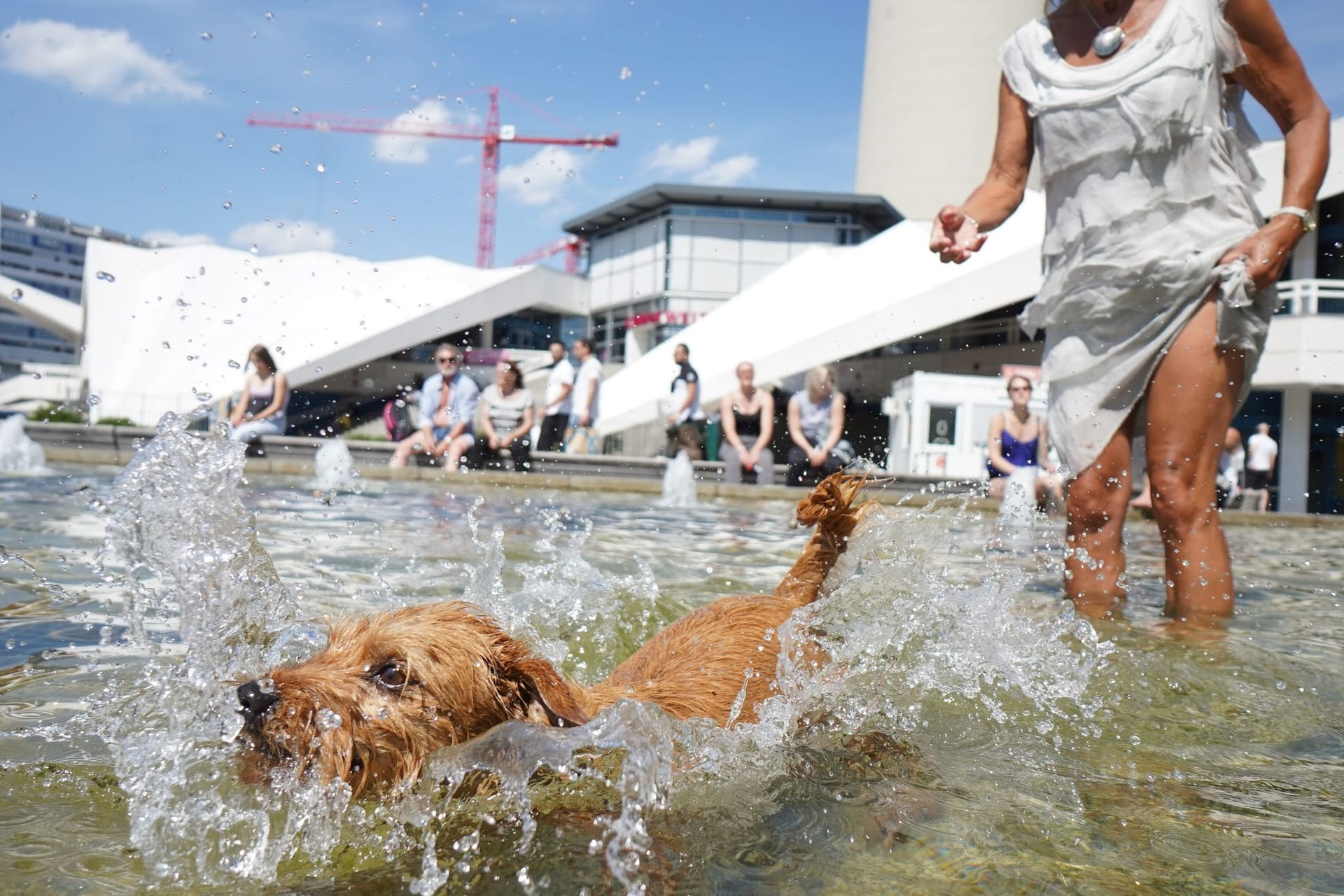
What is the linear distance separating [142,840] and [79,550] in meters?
3.64

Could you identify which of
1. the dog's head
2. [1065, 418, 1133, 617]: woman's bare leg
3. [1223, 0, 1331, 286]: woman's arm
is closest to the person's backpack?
[1065, 418, 1133, 617]: woman's bare leg

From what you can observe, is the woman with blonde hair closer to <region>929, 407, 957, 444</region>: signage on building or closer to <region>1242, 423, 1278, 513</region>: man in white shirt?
<region>929, 407, 957, 444</region>: signage on building

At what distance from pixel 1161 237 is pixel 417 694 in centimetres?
302

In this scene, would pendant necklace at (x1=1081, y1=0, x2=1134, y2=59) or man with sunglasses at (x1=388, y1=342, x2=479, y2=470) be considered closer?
pendant necklace at (x1=1081, y1=0, x2=1134, y2=59)

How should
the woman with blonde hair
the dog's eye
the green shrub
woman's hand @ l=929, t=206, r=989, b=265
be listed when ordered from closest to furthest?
the dog's eye, woman's hand @ l=929, t=206, r=989, b=265, the woman with blonde hair, the green shrub

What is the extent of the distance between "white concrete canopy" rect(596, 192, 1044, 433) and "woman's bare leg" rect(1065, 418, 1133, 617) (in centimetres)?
1887

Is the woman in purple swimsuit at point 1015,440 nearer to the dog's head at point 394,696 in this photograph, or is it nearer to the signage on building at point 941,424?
the signage on building at point 941,424

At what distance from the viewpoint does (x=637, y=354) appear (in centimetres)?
5259

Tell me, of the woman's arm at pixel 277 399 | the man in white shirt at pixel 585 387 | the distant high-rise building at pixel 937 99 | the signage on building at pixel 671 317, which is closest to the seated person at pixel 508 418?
the man in white shirt at pixel 585 387

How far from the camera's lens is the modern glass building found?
47.6 m

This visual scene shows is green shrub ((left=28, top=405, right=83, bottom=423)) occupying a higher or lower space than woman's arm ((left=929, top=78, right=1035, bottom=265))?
lower

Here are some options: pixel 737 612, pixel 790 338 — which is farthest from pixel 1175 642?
pixel 790 338

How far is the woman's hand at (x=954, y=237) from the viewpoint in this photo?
143 inches

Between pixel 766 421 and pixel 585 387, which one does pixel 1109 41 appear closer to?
pixel 766 421
